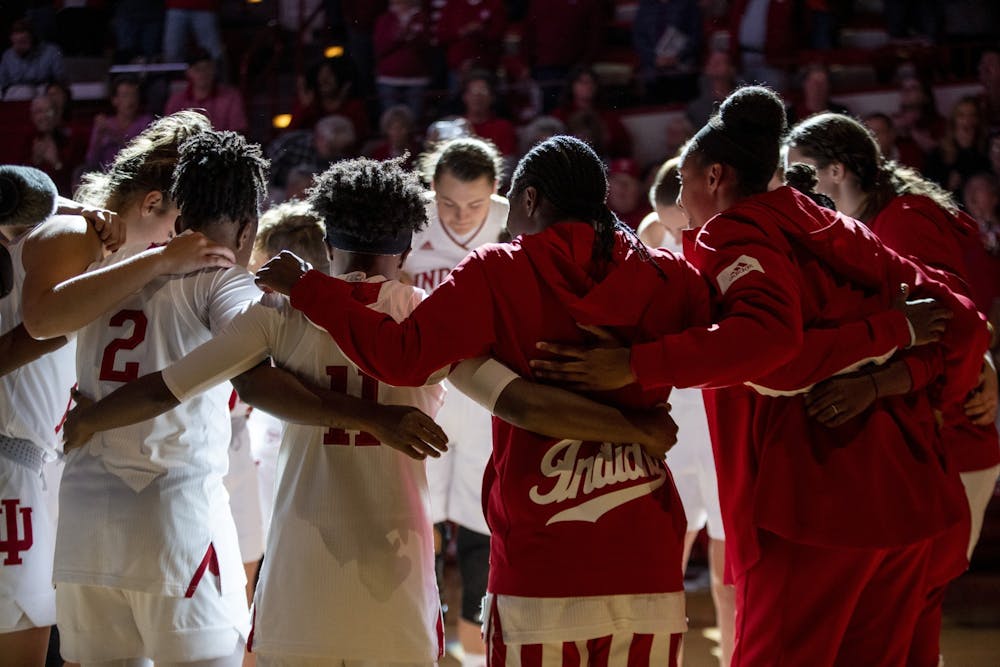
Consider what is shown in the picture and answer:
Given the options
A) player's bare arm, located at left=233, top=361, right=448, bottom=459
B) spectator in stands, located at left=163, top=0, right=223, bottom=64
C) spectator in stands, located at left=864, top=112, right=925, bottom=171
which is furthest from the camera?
spectator in stands, located at left=163, top=0, right=223, bottom=64

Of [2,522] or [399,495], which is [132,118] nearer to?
[2,522]

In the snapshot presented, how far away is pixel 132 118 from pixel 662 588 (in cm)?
827

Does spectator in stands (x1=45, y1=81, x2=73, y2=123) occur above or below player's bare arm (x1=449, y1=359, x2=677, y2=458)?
above

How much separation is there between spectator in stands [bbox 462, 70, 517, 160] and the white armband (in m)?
6.11

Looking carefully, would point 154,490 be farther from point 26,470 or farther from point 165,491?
point 26,470

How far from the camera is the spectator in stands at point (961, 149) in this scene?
292 inches

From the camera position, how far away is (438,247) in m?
4.45

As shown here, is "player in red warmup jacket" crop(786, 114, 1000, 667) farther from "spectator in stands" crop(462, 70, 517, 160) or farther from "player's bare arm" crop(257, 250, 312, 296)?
"spectator in stands" crop(462, 70, 517, 160)

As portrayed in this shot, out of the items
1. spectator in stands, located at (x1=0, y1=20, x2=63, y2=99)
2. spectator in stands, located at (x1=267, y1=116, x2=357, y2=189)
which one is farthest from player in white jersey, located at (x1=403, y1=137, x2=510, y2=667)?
spectator in stands, located at (x1=0, y1=20, x2=63, y2=99)

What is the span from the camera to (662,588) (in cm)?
232

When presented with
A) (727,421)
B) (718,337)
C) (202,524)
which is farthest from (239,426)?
(718,337)

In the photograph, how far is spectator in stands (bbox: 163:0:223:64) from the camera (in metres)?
10.0

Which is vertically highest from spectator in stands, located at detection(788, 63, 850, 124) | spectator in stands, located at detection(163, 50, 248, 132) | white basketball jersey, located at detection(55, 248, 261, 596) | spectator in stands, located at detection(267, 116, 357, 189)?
spectator in stands, located at detection(163, 50, 248, 132)

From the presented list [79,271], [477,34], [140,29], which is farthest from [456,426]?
[140,29]
